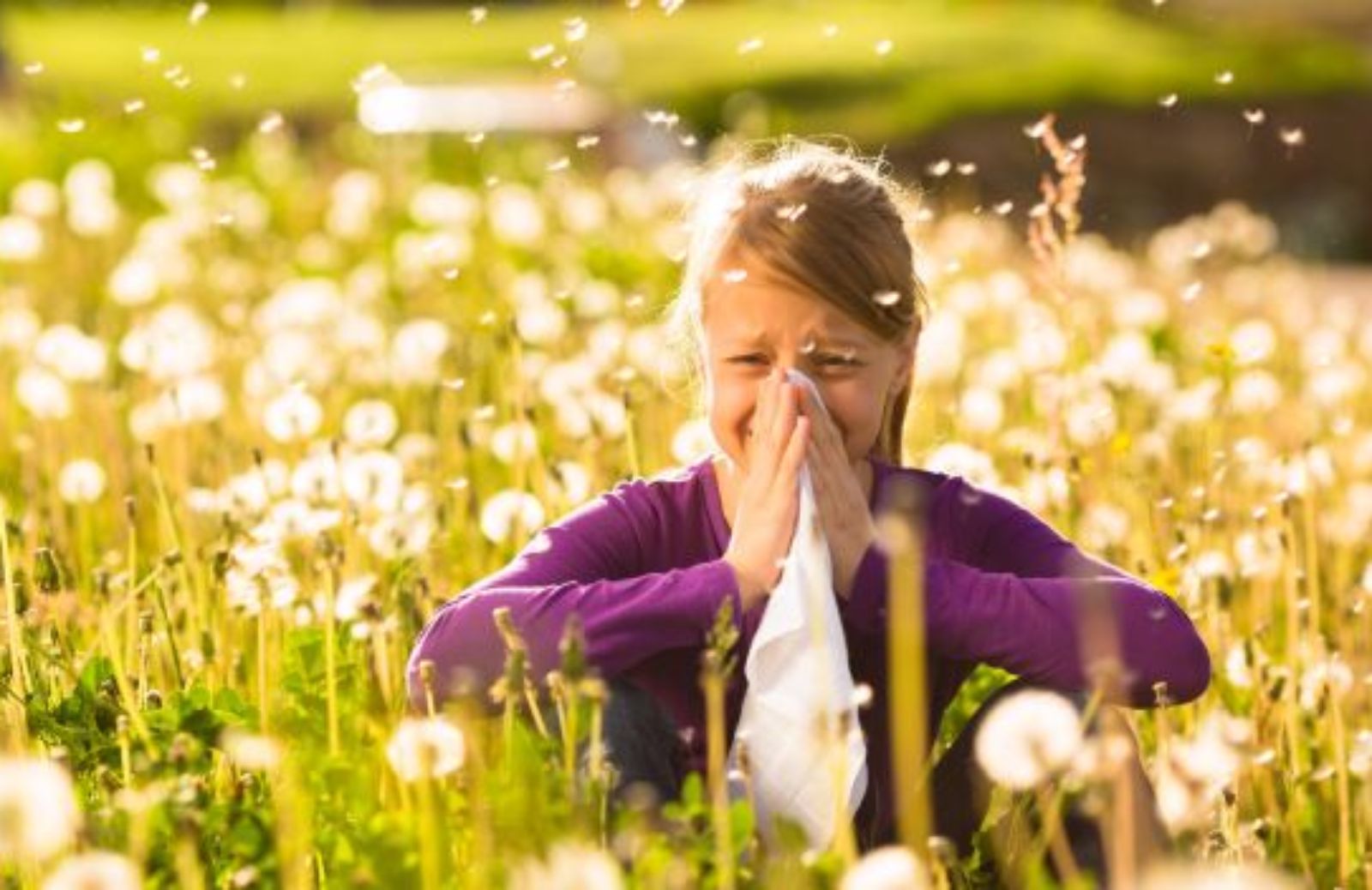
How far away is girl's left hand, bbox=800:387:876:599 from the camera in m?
2.65

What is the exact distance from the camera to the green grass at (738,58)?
1334cm

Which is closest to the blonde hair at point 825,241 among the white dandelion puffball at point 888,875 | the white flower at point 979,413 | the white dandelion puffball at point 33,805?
the white dandelion puffball at point 888,875

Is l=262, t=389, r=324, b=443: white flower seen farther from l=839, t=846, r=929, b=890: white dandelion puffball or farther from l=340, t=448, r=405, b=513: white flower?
l=839, t=846, r=929, b=890: white dandelion puffball

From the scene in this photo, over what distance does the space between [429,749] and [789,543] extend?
53cm

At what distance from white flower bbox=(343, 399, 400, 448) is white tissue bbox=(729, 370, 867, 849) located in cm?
134

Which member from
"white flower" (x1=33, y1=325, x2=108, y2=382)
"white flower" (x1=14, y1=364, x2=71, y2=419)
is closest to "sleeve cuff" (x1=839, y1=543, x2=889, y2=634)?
"white flower" (x1=14, y1=364, x2=71, y2=419)

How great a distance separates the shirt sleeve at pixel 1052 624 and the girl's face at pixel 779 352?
165 millimetres

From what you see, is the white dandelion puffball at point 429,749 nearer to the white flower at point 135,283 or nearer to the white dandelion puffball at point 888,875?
the white dandelion puffball at point 888,875

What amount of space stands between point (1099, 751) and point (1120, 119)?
1060 cm

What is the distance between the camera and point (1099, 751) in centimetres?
189

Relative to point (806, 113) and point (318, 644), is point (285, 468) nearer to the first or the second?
point (318, 644)

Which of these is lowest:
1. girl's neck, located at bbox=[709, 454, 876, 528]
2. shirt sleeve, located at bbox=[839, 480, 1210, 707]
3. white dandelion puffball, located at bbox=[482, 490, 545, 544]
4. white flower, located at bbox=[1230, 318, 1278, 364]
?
white flower, located at bbox=[1230, 318, 1278, 364]

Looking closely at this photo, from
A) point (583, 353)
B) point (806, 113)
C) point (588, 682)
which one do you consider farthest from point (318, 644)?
point (806, 113)

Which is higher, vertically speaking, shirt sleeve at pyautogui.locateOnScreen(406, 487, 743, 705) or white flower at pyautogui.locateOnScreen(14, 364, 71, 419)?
shirt sleeve at pyautogui.locateOnScreen(406, 487, 743, 705)
